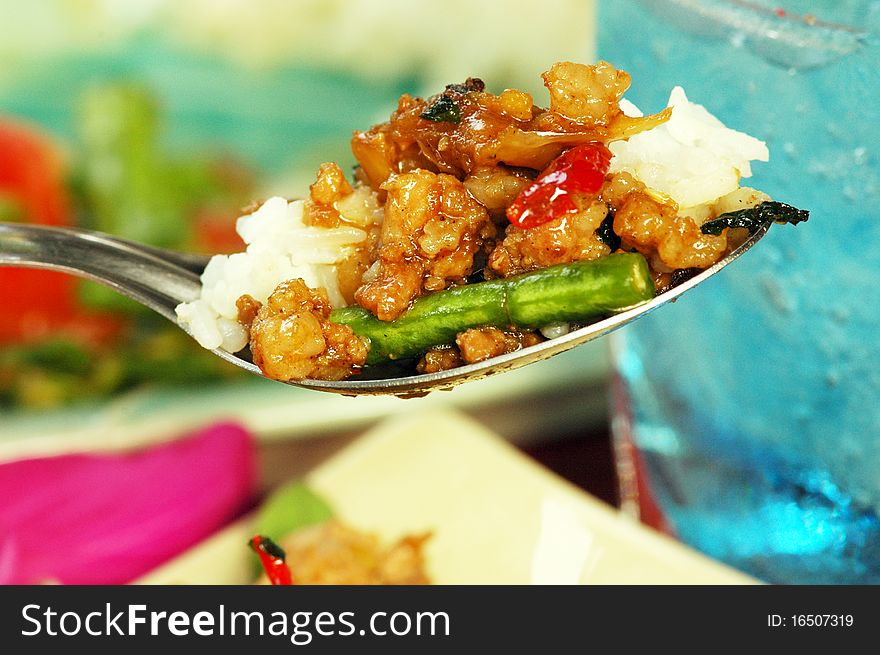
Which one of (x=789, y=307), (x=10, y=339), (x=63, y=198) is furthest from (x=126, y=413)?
(x=789, y=307)

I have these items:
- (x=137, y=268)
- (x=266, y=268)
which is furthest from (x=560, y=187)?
(x=137, y=268)

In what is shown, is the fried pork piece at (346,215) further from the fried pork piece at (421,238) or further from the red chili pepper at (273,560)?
the red chili pepper at (273,560)

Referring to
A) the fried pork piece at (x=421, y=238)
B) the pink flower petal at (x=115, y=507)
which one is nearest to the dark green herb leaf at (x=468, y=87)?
the fried pork piece at (x=421, y=238)

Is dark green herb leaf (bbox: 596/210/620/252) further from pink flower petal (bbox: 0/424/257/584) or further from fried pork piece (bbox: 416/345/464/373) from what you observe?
pink flower petal (bbox: 0/424/257/584)

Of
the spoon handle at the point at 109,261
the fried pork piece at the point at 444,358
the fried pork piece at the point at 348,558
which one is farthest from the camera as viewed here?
the fried pork piece at the point at 348,558

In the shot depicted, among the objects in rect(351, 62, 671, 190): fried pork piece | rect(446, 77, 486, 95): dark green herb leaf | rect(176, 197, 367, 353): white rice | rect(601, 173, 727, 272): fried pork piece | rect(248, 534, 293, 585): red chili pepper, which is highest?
rect(446, 77, 486, 95): dark green herb leaf

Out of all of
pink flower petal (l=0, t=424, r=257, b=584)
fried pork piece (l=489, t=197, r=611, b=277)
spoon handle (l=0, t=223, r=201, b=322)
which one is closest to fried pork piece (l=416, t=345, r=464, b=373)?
fried pork piece (l=489, t=197, r=611, b=277)

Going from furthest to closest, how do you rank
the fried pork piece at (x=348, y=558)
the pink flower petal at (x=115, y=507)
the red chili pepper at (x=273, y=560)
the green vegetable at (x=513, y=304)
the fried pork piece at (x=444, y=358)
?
the pink flower petal at (x=115, y=507), the fried pork piece at (x=348, y=558), the red chili pepper at (x=273, y=560), the fried pork piece at (x=444, y=358), the green vegetable at (x=513, y=304)
